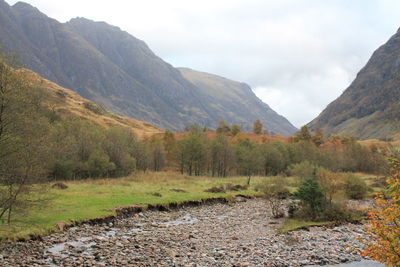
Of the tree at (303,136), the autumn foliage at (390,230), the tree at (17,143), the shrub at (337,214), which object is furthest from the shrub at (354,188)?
the tree at (303,136)

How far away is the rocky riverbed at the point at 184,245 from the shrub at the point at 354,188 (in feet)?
74.6

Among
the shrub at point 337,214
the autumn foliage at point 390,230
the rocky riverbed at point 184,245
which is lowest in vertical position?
the rocky riverbed at point 184,245

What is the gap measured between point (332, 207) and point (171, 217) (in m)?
18.2

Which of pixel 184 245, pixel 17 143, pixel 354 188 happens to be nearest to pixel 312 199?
pixel 184 245

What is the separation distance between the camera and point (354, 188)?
54938mm

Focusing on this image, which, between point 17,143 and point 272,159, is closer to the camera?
point 17,143

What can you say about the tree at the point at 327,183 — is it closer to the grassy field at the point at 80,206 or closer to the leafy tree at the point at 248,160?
the grassy field at the point at 80,206

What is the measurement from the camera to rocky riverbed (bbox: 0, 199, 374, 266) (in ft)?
63.2

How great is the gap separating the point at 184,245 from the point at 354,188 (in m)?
41.2

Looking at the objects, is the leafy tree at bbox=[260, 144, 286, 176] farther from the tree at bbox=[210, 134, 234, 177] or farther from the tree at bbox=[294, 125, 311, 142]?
the tree at bbox=[294, 125, 311, 142]

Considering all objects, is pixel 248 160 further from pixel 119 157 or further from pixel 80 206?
pixel 80 206

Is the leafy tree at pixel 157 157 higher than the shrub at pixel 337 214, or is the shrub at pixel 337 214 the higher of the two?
the leafy tree at pixel 157 157

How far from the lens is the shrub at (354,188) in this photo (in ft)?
179

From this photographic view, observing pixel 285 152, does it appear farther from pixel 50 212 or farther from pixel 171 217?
pixel 50 212
